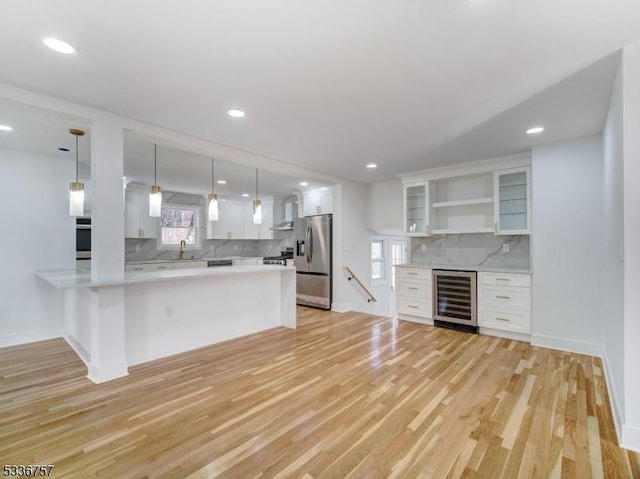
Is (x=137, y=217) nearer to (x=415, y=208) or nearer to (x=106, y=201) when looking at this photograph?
(x=106, y=201)

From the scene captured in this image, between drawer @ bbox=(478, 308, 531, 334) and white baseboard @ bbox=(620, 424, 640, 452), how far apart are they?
2.14 m

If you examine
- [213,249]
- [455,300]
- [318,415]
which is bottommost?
[318,415]

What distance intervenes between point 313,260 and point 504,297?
128 inches

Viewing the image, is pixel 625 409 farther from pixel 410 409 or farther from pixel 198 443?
pixel 198 443

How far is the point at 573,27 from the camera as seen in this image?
1.74 m

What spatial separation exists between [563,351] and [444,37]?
380 centimetres

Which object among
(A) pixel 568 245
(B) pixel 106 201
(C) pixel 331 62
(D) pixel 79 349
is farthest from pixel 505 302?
(D) pixel 79 349

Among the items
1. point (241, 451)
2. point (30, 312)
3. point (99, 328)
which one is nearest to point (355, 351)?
point (241, 451)

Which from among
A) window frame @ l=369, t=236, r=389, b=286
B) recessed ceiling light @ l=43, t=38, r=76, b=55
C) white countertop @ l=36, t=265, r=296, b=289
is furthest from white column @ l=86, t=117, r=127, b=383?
window frame @ l=369, t=236, r=389, b=286

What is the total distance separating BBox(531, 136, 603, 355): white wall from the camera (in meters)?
3.52

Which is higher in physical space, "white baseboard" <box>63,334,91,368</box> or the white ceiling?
the white ceiling

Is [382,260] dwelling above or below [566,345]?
above

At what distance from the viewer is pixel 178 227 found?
7066 mm

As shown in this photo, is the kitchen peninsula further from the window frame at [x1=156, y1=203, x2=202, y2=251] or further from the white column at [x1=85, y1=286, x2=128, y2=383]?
the window frame at [x1=156, y1=203, x2=202, y2=251]
